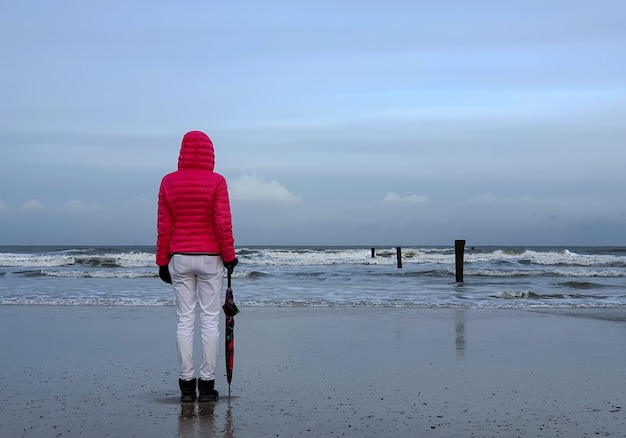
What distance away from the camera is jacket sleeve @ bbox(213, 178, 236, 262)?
4441 millimetres

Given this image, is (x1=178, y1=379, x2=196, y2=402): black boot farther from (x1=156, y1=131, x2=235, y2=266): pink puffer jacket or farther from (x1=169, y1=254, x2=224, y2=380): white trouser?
(x1=156, y1=131, x2=235, y2=266): pink puffer jacket

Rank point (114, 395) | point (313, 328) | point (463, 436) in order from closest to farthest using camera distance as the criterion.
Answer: point (463, 436) < point (114, 395) < point (313, 328)

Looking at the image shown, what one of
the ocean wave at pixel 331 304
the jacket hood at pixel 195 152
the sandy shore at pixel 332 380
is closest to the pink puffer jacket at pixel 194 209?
the jacket hood at pixel 195 152

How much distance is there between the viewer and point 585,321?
31.1 ft

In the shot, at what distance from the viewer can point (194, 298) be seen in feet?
15.3

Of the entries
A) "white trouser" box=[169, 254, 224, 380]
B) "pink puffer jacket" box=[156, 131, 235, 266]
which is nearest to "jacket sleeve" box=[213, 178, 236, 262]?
"pink puffer jacket" box=[156, 131, 235, 266]

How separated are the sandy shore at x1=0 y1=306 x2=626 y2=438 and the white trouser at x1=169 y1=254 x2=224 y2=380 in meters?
0.31

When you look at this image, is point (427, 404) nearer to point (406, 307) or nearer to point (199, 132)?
point (199, 132)

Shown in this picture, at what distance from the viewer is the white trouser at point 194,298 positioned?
4.50 m

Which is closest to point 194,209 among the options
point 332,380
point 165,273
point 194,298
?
point 165,273

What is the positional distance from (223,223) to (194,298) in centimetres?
60

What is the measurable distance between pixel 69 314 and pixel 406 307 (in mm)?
5420

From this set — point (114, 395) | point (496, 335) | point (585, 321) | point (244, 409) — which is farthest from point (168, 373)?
point (585, 321)

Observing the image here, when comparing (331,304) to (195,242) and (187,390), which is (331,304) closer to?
(187,390)
